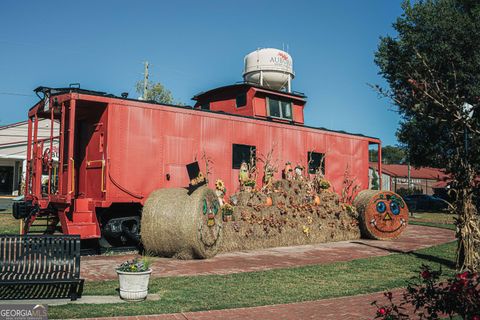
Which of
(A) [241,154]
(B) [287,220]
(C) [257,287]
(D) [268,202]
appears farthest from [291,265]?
(A) [241,154]

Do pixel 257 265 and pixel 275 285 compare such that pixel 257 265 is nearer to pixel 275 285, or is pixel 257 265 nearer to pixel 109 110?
pixel 275 285

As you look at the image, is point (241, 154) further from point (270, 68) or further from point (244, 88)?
point (270, 68)

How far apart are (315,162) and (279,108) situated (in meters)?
3.36

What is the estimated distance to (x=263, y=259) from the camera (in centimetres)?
1155

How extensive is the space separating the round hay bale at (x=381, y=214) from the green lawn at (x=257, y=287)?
515 cm

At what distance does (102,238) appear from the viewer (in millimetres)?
12305

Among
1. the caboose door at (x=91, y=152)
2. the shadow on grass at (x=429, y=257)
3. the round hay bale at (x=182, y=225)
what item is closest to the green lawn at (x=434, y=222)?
the shadow on grass at (x=429, y=257)

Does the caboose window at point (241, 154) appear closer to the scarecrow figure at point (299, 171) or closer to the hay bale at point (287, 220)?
the hay bale at point (287, 220)

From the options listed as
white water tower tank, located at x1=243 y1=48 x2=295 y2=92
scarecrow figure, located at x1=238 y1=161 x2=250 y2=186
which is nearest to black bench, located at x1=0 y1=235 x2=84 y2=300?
scarecrow figure, located at x1=238 y1=161 x2=250 y2=186

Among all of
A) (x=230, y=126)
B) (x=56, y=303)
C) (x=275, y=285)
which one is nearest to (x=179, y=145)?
(x=230, y=126)

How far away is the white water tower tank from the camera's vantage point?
24797 millimetres

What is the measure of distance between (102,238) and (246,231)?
4.29m

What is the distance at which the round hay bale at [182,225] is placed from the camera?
10.8 meters

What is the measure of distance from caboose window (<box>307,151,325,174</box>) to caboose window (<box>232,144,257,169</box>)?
3.11 metres
